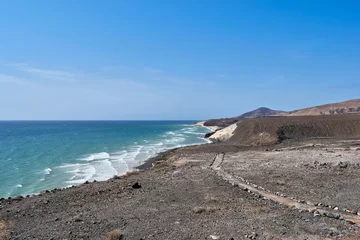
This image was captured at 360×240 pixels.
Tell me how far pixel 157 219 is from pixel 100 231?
3.06m

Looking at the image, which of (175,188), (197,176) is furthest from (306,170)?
(175,188)

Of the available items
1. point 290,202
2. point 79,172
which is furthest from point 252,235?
point 79,172

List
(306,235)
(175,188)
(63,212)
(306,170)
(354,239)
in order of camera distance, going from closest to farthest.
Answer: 1. (354,239)
2. (306,235)
3. (63,212)
4. (175,188)
5. (306,170)

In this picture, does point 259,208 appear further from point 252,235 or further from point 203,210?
point 252,235

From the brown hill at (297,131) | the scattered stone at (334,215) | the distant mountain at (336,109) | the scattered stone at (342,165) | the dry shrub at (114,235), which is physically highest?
the distant mountain at (336,109)

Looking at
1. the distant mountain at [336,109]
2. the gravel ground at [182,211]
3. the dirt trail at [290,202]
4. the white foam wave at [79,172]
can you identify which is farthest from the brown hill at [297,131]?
the distant mountain at [336,109]

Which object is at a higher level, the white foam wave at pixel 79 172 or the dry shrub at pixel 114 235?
the dry shrub at pixel 114 235

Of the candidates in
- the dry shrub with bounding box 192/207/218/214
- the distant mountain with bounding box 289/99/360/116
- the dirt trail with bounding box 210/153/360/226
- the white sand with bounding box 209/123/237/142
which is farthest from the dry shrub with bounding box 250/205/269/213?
the distant mountain with bounding box 289/99/360/116

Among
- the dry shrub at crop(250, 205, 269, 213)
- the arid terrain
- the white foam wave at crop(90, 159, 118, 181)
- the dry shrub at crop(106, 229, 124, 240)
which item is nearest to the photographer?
the dry shrub at crop(106, 229, 124, 240)

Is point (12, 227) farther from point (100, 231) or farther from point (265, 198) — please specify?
point (265, 198)

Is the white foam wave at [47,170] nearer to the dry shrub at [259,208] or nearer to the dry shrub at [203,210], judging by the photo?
the dry shrub at [203,210]

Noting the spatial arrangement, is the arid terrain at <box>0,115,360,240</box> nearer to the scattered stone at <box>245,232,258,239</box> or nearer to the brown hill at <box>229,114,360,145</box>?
the scattered stone at <box>245,232,258,239</box>

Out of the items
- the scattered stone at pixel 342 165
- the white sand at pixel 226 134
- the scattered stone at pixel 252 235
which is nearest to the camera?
the scattered stone at pixel 252 235

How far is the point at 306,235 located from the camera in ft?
42.0
